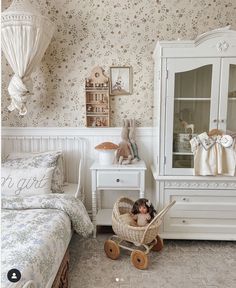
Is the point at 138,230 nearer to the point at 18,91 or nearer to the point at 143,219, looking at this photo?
the point at 143,219

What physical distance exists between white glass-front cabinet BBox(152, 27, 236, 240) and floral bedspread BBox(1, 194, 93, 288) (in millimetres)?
835

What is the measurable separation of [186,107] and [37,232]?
5.11 ft

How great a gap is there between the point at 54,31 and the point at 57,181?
59.4 inches

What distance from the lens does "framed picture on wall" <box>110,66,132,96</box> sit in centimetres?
269

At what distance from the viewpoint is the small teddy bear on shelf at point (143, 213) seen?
7.08ft

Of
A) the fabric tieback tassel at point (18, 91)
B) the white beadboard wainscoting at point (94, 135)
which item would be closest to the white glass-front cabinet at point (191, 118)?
the white beadboard wainscoting at point (94, 135)

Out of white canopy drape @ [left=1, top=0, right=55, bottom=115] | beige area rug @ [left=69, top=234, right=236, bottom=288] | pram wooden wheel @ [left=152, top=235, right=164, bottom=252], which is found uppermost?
white canopy drape @ [left=1, top=0, right=55, bottom=115]

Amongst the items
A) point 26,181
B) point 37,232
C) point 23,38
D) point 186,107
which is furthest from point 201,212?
point 23,38

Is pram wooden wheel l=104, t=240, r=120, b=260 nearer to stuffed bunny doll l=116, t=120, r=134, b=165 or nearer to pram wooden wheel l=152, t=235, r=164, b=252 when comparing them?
pram wooden wheel l=152, t=235, r=164, b=252

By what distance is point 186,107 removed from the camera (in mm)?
2299

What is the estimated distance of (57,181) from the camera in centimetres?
244

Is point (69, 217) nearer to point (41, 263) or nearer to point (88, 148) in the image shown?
point (41, 263)

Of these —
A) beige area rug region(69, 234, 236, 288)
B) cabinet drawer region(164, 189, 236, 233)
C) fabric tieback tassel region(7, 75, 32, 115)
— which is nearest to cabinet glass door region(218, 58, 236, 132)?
cabinet drawer region(164, 189, 236, 233)

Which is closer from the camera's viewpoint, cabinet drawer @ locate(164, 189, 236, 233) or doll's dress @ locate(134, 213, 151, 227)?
doll's dress @ locate(134, 213, 151, 227)
